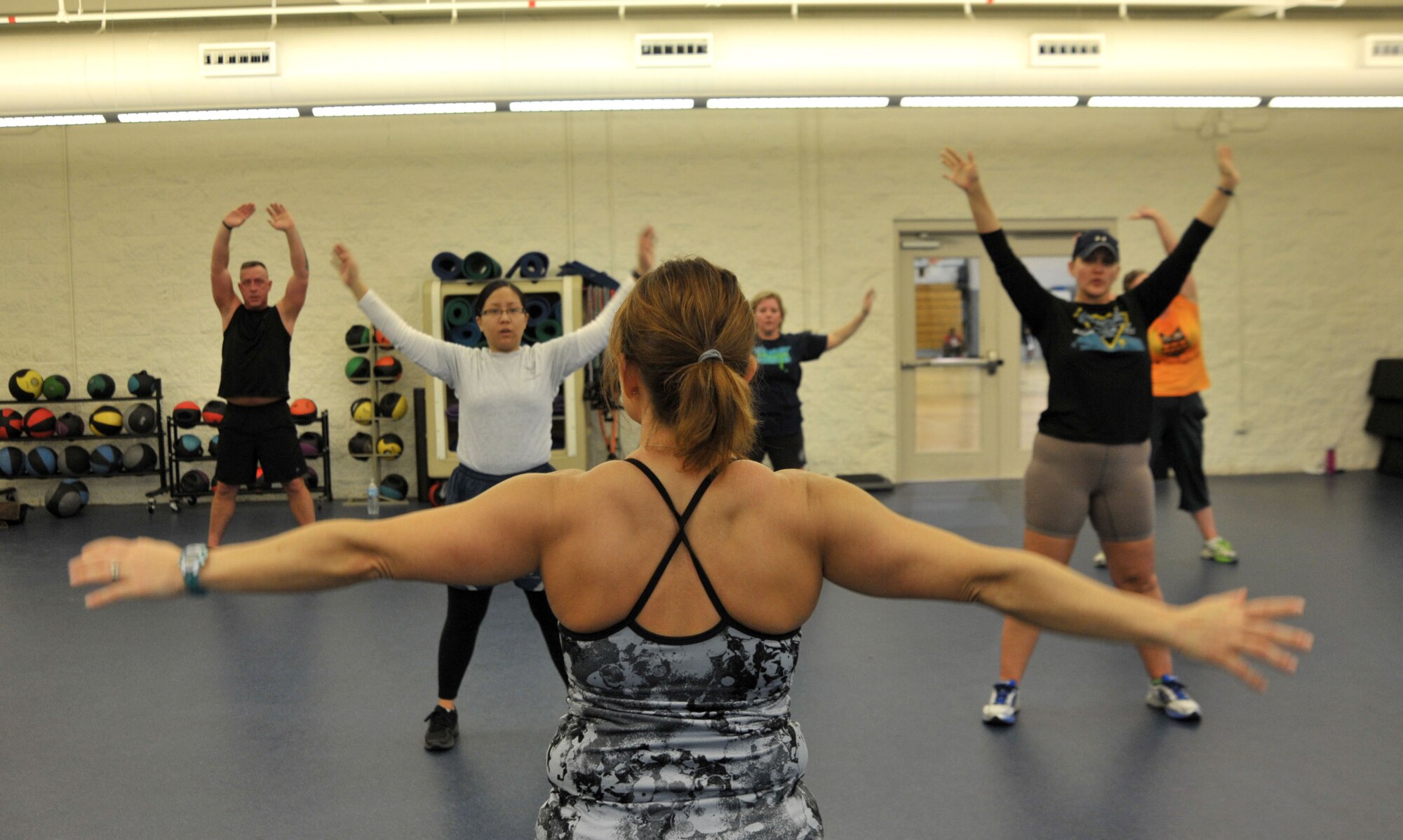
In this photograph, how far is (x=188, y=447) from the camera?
8.55m

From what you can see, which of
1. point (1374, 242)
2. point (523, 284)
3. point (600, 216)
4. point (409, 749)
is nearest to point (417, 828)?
point (409, 749)

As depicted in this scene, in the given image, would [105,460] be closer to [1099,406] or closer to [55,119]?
[55,119]

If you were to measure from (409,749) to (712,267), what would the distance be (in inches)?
97.4

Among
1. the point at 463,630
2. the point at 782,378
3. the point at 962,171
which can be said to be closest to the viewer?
the point at 962,171

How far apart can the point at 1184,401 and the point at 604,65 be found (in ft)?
13.3

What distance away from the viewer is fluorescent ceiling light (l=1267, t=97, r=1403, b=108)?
7078 millimetres

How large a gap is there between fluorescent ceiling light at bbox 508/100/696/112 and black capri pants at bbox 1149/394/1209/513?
353 cm

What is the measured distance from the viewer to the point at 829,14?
23.6ft

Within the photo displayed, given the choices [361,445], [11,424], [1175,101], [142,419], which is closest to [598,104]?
[361,445]

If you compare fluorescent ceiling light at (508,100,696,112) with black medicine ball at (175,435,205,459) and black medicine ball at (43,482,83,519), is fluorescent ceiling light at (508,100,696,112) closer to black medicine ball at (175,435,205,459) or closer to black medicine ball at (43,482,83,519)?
black medicine ball at (175,435,205,459)

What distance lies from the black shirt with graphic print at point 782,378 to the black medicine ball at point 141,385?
18.2 feet

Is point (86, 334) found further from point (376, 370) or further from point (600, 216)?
point (600, 216)

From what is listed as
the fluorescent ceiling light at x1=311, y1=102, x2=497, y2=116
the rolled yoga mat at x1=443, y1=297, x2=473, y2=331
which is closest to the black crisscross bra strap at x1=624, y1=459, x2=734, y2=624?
the fluorescent ceiling light at x1=311, y1=102, x2=497, y2=116

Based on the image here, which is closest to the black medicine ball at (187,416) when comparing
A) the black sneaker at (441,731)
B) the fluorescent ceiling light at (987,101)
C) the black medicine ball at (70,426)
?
the black medicine ball at (70,426)
